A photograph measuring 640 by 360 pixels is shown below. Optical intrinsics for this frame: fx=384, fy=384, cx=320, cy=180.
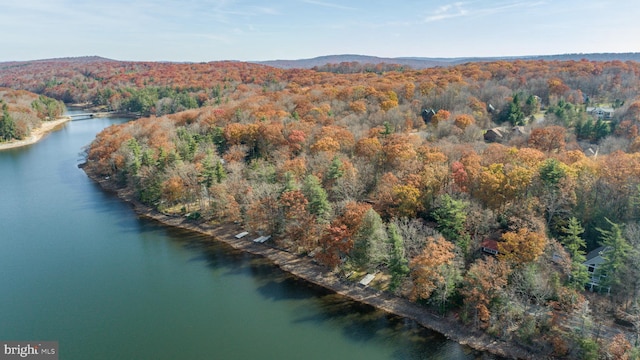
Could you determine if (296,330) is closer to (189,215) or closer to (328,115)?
(189,215)

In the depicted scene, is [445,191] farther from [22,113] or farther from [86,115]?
[86,115]

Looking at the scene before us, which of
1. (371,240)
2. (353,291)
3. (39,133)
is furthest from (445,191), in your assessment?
(39,133)

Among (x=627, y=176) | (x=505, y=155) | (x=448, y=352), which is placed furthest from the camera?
(x=505, y=155)

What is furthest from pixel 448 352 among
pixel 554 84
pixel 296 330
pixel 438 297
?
pixel 554 84

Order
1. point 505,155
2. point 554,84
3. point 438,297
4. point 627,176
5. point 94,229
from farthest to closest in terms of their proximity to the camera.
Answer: point 554,84, point 94,229, point 505,155, point 627,176, point 438,297

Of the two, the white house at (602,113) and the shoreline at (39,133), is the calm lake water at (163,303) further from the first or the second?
the white house at (602,113)

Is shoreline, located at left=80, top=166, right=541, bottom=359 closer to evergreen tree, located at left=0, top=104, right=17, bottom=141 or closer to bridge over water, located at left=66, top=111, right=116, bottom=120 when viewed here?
evergreen tree, located at left=0, top=104, right=17, bottom=141

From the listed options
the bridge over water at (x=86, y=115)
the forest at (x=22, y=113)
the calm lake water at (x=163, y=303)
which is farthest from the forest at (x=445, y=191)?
the bridge over water at (x=86, y=115)
